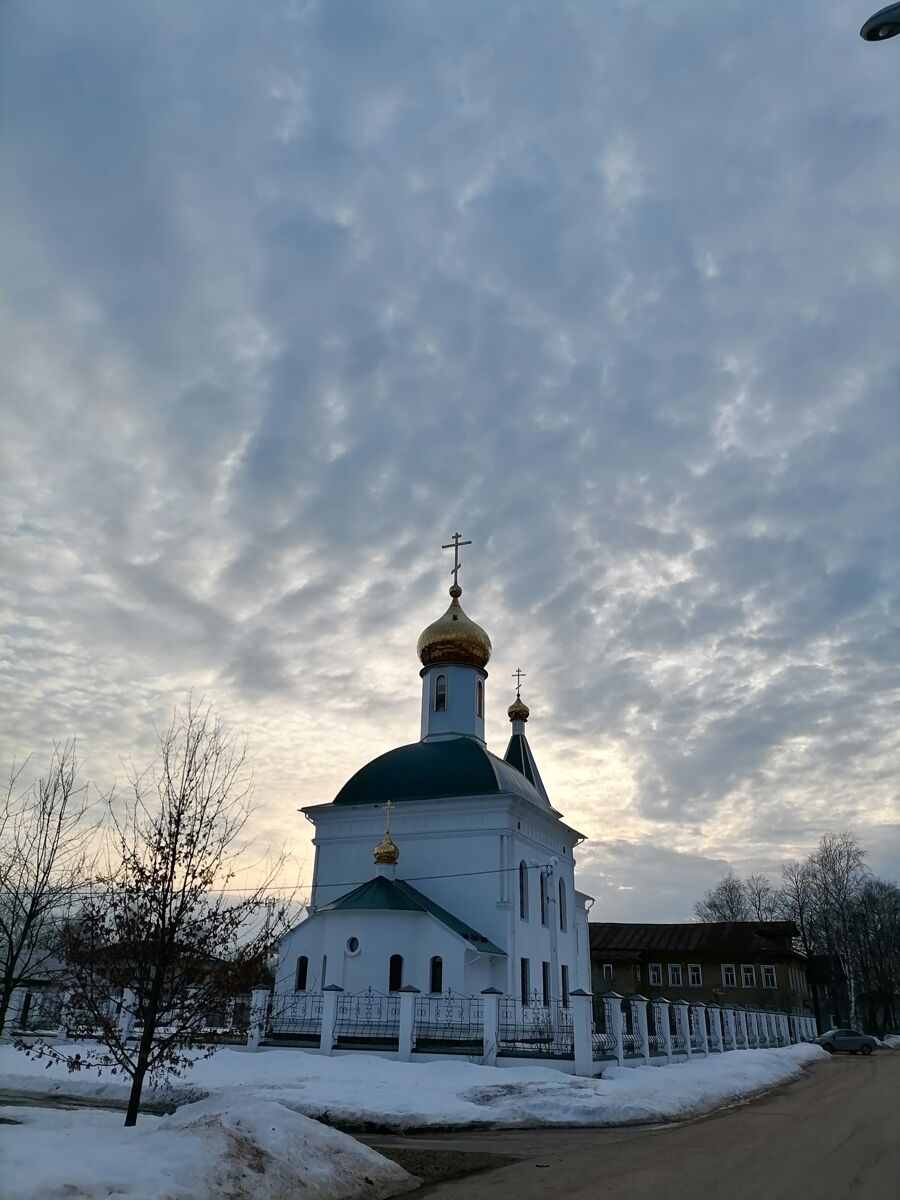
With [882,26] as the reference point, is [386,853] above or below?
below

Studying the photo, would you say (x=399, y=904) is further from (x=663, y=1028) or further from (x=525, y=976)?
(x=663, y=1028)

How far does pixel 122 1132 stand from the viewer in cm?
788

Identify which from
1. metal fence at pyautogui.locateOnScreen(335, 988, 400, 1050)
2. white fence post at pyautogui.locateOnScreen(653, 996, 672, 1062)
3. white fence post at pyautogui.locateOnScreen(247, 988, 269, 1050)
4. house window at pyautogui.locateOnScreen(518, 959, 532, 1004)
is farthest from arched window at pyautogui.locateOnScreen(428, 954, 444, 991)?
white fence post at pyautogui.locateOnScreen(653, 996, 672, 1062)

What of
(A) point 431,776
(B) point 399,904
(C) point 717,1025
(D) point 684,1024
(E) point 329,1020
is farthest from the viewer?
(C) point 717,1025

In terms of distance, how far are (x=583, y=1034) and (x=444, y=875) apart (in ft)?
30.1

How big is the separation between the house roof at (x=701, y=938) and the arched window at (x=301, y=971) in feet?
114

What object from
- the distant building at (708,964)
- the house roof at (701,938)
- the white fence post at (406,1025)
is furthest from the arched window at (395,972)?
the house roof at (701,938)

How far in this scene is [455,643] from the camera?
1282 inches

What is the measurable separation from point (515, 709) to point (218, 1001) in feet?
98.3

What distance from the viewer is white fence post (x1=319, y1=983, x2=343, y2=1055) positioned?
19.1 m

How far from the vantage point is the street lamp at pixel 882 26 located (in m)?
6.47

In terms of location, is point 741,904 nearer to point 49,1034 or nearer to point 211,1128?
point 49,1034

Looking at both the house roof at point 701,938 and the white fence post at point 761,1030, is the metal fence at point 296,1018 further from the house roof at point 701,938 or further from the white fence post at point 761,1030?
the house roof at point 701,938

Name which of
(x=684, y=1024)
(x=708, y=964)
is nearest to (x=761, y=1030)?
(x=684, y=1024)
